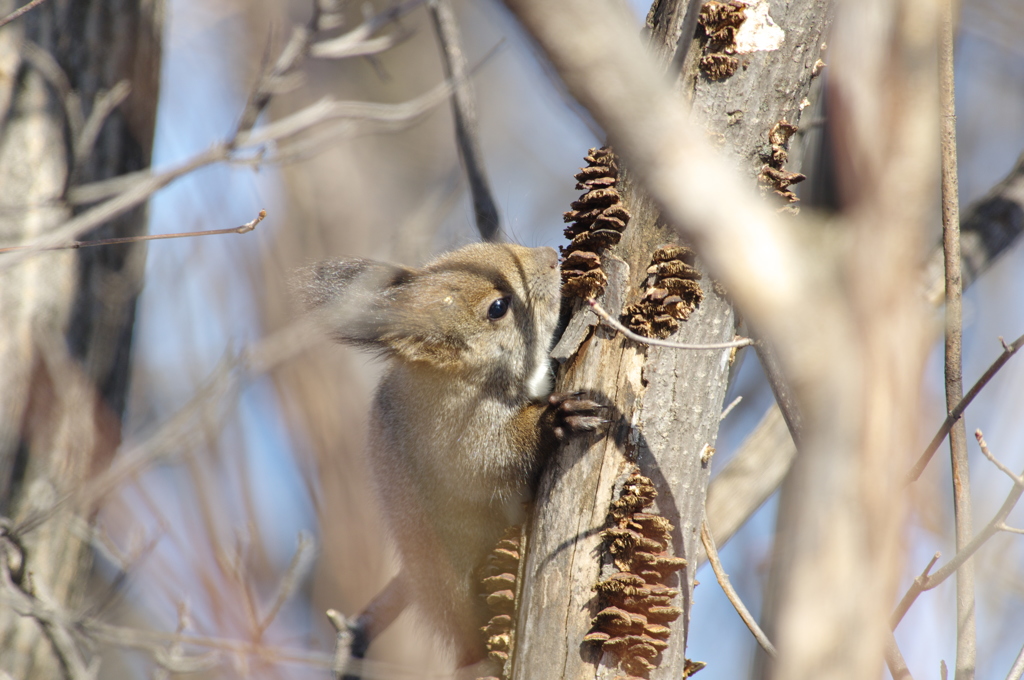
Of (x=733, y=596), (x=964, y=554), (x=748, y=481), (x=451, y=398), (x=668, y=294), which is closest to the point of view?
(x=964, y=554)

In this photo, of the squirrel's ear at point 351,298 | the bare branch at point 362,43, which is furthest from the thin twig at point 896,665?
the bare branch at point 362,43

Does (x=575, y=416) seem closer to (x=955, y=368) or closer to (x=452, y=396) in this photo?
(x=955, y=368)

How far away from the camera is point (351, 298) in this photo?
324cm

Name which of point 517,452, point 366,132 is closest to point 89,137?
point 366,132

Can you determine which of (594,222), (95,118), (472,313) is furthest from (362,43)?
(594,222)

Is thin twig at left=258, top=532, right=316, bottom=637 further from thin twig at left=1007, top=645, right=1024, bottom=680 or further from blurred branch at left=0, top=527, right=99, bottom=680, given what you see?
thin twig at left=1007, top=645, right=1024, bottom=680

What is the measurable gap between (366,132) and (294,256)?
1581 mm

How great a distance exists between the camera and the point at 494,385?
345cm

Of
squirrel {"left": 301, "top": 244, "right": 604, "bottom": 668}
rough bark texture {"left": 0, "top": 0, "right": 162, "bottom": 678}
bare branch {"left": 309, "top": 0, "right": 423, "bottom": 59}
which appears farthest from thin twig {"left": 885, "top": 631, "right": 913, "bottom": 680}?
rough bark texture {"left": 0, "top": 0, "right": 162, "bottom": 678}

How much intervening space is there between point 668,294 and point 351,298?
148cm

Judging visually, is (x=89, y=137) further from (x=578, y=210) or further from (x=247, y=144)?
(x=578, y=210)

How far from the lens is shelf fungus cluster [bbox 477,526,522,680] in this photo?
2.38 meters

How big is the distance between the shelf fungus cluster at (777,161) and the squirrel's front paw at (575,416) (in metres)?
0.79

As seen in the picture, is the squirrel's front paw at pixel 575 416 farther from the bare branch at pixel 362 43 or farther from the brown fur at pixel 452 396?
the bare branch at pixel 362 43
